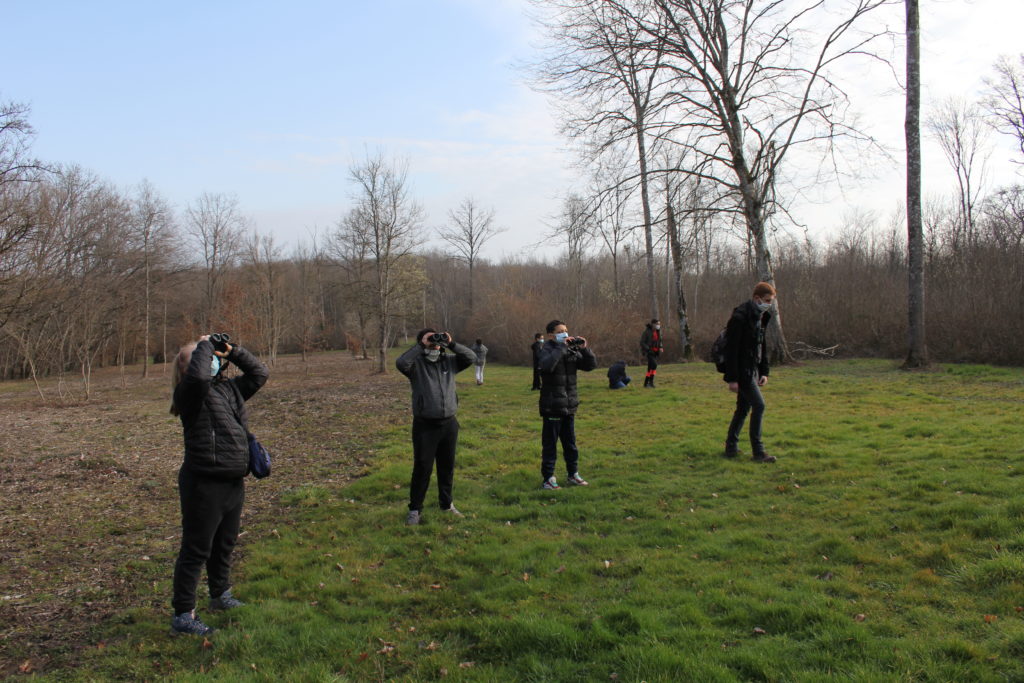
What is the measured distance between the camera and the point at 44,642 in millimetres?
3865

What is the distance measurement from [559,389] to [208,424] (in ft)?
12.3

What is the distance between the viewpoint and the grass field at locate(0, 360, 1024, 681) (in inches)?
128

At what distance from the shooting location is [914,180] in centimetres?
1583

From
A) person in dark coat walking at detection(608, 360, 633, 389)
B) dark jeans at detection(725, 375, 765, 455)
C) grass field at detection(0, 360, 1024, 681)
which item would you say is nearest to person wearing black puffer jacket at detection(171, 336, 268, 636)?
grass field at detection(0, 360, 1024, 681)

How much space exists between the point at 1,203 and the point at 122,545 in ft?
36.6

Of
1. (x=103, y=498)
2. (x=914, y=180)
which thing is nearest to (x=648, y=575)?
(x=103, y=498)

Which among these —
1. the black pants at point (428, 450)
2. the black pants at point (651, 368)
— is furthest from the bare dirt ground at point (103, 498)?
the black pants at point (651, 368)

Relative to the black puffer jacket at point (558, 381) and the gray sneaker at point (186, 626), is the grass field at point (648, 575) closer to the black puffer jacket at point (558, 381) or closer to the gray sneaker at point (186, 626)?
the gray sneaker at point (186, 626)

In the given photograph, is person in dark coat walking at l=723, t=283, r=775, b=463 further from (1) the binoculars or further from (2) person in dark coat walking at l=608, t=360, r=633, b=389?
(2) person in dark coat walking at l=608, t=360, r=633, b=389

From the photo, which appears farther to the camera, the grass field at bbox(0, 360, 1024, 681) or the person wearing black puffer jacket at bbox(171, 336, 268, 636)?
the person wearing black puffer jacket at bbox(171, 336, 268, 636)

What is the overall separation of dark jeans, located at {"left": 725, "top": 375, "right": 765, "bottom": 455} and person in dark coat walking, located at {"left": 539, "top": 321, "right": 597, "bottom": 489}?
2078 mm

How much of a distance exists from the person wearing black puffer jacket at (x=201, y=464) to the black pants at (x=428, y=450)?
1.96 m

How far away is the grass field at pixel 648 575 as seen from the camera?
326 centimetres

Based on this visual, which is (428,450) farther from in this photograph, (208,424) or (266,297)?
(266,297)
